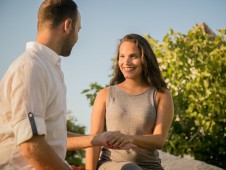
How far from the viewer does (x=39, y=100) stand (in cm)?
207

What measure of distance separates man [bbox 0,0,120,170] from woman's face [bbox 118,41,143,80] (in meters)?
0.92

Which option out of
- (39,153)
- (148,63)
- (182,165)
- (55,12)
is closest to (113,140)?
(39,153)

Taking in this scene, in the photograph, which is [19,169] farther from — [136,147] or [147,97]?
[147,97]

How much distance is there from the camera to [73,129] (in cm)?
2048

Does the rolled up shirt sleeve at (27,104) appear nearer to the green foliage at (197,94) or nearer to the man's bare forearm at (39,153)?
the man's bare forearm at (39,153)

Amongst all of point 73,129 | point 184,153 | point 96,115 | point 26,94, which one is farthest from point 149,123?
point 73,129

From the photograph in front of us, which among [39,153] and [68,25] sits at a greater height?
[68,25]

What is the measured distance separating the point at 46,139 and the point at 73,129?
18473 mm

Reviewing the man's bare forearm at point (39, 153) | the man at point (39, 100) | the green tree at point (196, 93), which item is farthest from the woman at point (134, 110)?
the green tree at point (196, 93)

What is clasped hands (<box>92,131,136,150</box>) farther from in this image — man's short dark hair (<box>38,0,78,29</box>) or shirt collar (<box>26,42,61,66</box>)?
man's short dark hair (<box>38,0,78,29</box>)

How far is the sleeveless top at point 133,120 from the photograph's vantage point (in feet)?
9.99

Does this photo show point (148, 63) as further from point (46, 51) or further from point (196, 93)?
point (196, 93)

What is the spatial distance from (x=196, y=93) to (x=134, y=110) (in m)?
6.20

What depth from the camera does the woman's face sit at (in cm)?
339
